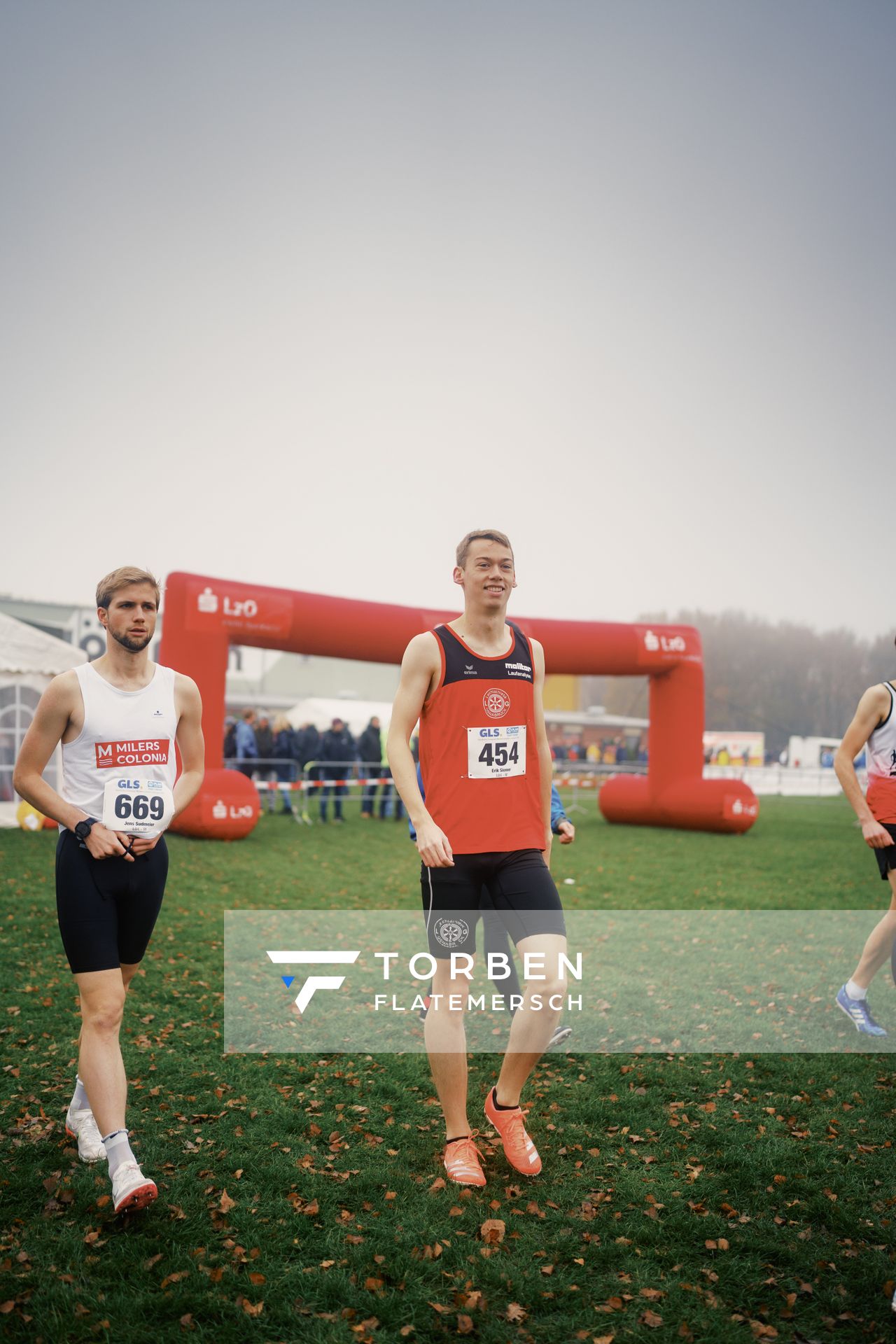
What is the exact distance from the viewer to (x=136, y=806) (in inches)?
136

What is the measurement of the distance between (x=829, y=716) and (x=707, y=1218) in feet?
274

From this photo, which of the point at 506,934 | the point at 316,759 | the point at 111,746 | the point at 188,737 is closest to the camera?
the point at 111,746

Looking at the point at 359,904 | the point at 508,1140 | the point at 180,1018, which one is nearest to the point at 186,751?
the point at 508,1140

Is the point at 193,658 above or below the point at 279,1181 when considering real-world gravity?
above

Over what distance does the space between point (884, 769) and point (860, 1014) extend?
5.18 ft

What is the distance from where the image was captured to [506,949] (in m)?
4.93

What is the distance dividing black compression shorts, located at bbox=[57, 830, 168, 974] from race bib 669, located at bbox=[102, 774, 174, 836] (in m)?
0.11

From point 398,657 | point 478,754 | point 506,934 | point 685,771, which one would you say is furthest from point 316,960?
point 685,771

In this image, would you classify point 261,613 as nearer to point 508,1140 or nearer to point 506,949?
point 506,949
